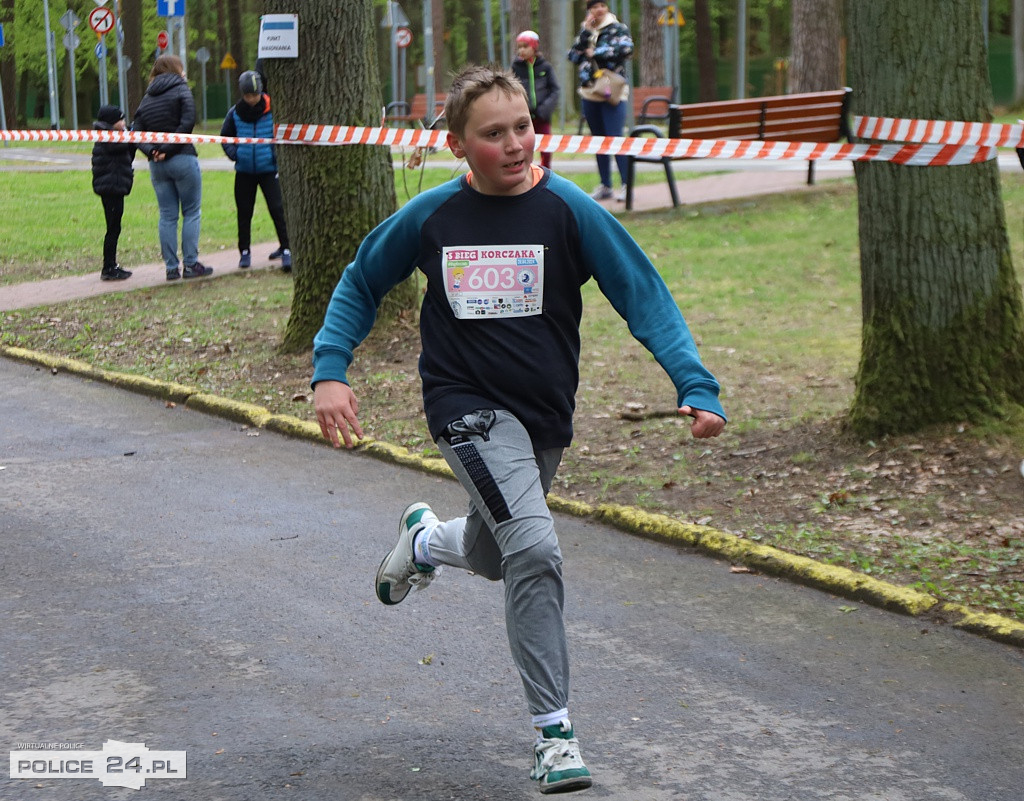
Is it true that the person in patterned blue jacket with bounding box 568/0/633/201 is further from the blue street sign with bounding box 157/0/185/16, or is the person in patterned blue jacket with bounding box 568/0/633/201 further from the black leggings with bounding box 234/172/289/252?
the blue street sign with bounding box 157/0/185/16

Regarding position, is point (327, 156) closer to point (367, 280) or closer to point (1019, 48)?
point (367, 280)

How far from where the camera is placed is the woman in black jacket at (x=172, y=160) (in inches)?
534

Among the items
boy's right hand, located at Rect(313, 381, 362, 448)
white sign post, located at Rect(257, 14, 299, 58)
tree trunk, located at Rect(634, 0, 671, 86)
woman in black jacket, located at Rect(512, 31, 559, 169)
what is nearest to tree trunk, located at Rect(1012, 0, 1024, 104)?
tree trunk, located at Rect(634, 0, 671, 86)

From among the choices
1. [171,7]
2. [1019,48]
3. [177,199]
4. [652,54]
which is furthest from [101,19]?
[1019,48]

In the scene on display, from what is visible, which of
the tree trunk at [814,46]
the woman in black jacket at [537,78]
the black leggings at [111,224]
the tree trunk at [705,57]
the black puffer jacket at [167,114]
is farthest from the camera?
the tree trunk at [705,57]

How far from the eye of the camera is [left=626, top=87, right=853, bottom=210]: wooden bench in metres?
13.7

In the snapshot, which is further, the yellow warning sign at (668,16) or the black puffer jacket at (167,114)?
the yellow warning sign at (668,16)

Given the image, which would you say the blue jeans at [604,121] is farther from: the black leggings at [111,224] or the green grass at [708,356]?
the black leggings at [111,224]

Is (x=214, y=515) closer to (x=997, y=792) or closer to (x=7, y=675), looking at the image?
(x=7, y=675)

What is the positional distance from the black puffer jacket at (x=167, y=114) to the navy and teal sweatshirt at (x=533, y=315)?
1006 centimetres

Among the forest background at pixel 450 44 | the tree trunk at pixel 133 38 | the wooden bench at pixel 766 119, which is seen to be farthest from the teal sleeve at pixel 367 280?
the tree trunk at pixel 133 38

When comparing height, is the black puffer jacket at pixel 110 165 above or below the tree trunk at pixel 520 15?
below

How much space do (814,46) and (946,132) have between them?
1821 centimetres

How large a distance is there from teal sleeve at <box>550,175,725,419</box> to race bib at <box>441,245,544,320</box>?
0.16m
